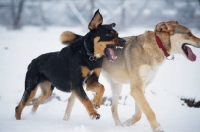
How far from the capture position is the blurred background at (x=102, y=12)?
1464 cm

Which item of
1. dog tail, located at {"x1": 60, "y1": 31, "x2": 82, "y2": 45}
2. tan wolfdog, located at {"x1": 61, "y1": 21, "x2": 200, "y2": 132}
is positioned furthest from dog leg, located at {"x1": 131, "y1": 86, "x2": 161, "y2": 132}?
dog tail, located at {"x1": 60, "y1": 31, "x2": 82, "y2": 45}

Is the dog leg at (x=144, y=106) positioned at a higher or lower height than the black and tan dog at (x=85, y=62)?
lower

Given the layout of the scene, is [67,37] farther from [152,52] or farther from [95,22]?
[152,52]

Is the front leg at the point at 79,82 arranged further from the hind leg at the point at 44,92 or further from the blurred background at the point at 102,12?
the blurred background at the point at 102,12

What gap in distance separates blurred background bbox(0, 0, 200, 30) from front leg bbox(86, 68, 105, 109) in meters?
9.33

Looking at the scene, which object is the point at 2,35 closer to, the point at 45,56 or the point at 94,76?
the point at 45,56

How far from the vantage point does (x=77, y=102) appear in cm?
783

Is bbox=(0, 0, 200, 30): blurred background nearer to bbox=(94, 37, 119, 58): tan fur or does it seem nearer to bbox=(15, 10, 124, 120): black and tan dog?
bbox=(15, 10, 124, 120): black and tan dog

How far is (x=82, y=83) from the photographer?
194 inches

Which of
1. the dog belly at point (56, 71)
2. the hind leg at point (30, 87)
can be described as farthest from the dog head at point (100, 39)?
the hind leg at point (30, 87)

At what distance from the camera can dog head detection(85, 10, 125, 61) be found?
4.93 metres

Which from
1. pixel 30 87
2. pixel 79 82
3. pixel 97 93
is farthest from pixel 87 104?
pixel 30 87

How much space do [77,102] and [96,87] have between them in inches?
119

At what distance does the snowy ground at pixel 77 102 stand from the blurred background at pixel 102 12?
1.34 m
